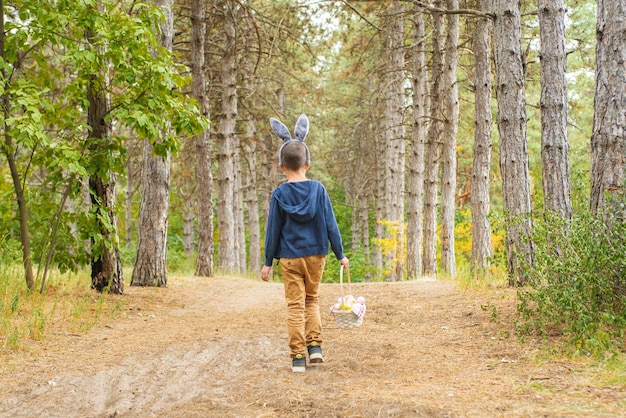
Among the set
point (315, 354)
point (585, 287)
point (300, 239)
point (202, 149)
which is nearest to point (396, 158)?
point (202, 149)

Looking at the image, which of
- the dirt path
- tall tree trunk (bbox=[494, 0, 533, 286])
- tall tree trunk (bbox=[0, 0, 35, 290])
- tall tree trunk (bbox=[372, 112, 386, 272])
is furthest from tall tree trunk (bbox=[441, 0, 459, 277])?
tall tree trunk (bbox=[372, 112, 386, 272])

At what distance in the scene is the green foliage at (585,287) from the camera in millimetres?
5254

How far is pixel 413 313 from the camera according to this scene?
8586 millimetres

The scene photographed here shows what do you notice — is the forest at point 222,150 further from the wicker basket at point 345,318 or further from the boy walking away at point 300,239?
the boy walking away at point 300,239

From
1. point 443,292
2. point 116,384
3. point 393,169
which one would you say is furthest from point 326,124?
point 116,384

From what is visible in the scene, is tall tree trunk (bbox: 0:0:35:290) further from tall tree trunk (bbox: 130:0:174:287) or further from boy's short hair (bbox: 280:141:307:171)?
boy's short hair (bbox: 280:141:307:171)

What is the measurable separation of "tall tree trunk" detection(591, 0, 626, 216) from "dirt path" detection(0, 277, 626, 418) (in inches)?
70.6

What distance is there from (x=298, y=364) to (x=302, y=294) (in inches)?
23.9

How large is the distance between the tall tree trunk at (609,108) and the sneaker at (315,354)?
3061mm

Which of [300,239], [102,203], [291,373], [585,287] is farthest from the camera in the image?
[102,203]

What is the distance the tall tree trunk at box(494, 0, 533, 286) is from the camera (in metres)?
8.74

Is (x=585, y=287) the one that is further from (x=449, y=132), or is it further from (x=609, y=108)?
(x=449, y=132)

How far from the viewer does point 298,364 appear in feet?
17.1

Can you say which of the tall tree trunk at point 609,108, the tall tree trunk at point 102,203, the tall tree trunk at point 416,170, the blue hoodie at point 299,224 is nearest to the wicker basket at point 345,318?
the blue hoodie at point 299,224
